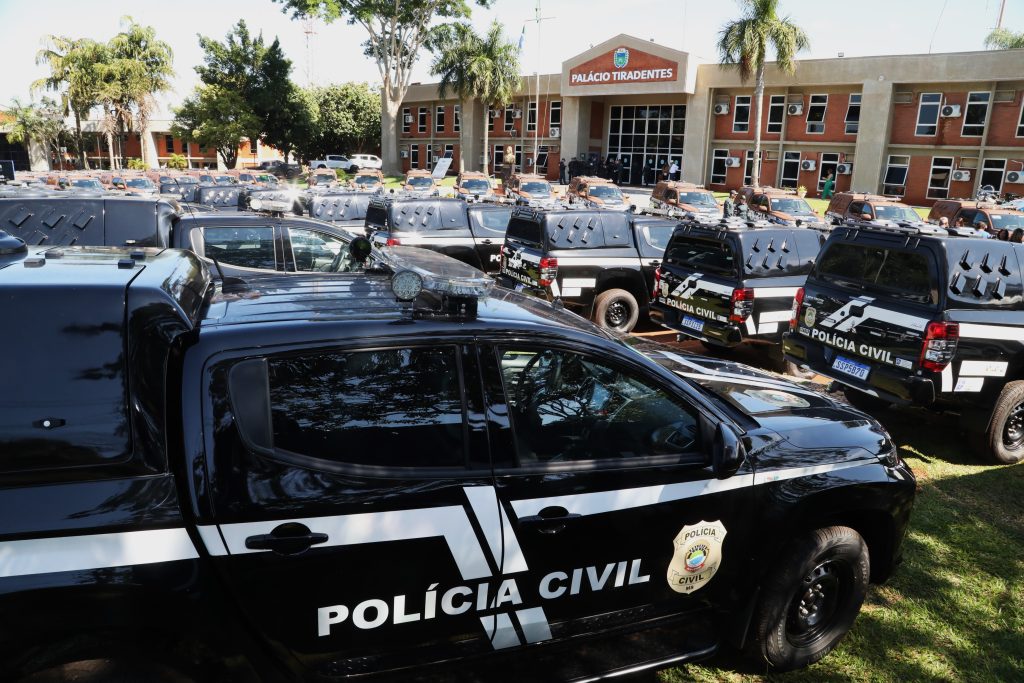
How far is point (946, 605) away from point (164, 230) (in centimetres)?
733

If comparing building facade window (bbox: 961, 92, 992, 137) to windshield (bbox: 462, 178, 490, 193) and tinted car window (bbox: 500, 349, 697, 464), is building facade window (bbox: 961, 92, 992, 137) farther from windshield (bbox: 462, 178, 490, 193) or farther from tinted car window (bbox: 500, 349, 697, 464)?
tinted car window (bbox: 500, 349, 697, 464)

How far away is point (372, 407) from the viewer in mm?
2457

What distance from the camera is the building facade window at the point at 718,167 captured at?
42656mm

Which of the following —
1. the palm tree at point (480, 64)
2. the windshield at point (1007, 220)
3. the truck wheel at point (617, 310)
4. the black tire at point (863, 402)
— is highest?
the palm tree at point (480, 64)

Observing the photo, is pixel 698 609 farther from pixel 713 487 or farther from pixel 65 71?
pixel 65 71

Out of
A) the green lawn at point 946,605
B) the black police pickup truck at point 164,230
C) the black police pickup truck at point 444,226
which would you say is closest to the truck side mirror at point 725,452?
the green lawn at point 946,605

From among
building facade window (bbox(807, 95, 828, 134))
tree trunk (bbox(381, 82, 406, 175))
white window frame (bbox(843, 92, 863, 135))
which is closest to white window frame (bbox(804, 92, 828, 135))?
building facade window (bbox(807, 95, 828, 134))

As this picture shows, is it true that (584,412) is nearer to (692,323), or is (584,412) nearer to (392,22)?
(692,323)

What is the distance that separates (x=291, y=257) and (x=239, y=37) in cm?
5140

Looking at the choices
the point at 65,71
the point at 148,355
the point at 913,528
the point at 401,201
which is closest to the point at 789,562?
the point at 913,528

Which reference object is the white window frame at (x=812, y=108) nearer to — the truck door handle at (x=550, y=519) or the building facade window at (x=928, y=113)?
the building facade window at (x=928, y=113)

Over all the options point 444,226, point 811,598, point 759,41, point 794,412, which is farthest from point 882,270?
point 759,41

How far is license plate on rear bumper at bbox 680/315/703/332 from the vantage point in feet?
27.7

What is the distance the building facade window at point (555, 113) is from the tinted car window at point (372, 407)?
49.2m
